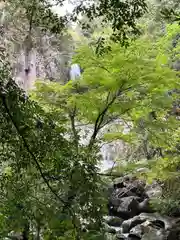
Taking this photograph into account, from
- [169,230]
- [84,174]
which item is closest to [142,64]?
[84,174]

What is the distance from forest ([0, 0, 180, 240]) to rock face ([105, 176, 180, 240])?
0.08ft

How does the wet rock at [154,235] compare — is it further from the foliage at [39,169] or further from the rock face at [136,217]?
the foliage at [39,169]

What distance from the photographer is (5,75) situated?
76.8 inches

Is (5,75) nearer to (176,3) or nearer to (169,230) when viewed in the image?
(169,230)

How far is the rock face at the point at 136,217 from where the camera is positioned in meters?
6.57

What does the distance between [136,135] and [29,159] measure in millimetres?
4321

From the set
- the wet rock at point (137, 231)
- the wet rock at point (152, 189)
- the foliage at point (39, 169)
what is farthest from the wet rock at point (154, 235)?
the foliage at point (39, 169)

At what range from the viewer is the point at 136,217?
7.68 meters

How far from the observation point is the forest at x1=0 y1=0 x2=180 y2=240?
214 cm

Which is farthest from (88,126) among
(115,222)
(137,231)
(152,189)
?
(152,189)

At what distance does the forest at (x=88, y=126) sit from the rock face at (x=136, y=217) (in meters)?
0.03

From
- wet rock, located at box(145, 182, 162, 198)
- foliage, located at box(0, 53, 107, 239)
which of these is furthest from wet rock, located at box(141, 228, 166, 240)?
foliage, located at box(0, 53, 107, 239)

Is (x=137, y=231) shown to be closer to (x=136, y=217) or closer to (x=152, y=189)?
(x=136, y=217)

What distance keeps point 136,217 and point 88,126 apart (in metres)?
2.59
